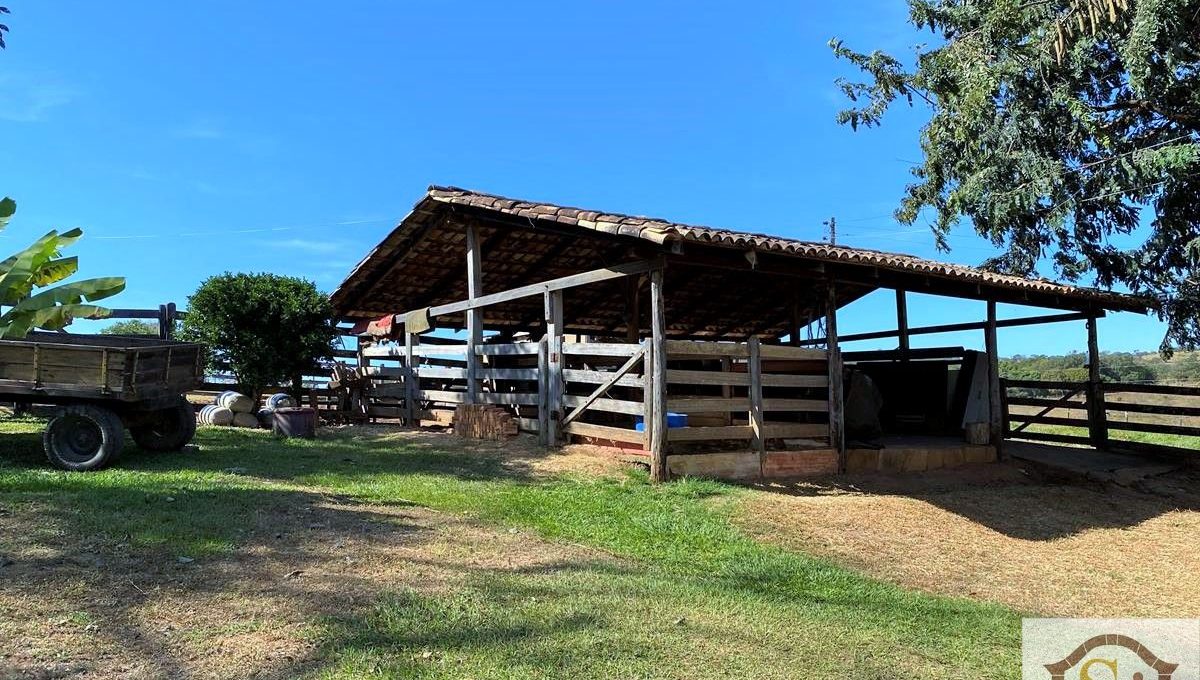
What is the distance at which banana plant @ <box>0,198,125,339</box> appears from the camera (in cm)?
713

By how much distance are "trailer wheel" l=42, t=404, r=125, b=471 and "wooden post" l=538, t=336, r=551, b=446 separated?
5.12 metres

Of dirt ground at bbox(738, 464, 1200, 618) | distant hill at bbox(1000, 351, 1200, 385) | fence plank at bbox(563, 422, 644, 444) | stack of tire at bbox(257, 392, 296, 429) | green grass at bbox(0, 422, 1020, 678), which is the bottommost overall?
dirt ground at bbox(738, 464, 1200, 618)

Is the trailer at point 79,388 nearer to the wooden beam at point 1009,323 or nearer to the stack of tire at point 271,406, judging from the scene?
the stack of tire at point 271,406

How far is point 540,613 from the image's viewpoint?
12.4 ft

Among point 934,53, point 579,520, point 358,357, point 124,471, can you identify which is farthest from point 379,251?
point 934,53

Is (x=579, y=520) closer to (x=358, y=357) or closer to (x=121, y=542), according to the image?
(x=121, y=542)

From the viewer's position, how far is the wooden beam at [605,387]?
29.0 feet

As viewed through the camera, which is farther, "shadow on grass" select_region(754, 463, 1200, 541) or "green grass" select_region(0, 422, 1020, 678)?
"shadow on grass" select_region(754, 463, 1200, 541)

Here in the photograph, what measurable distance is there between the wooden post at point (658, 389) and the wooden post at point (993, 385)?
21.2ft

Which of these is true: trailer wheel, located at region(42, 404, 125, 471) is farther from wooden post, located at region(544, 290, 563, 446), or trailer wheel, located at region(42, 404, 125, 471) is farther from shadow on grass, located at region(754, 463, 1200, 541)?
shadow on grass, located at region(754, 463, 1200, 541)

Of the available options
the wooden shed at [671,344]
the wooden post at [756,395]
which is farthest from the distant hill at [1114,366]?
the wooden post at [756,395]

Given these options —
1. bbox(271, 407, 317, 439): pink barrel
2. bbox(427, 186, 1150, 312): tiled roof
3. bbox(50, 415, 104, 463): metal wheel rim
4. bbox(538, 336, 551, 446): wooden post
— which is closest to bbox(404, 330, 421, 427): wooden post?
bbox(271, 407, 317, 439): pink barrel

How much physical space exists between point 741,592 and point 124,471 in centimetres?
643

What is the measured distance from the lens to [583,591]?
4219mm
